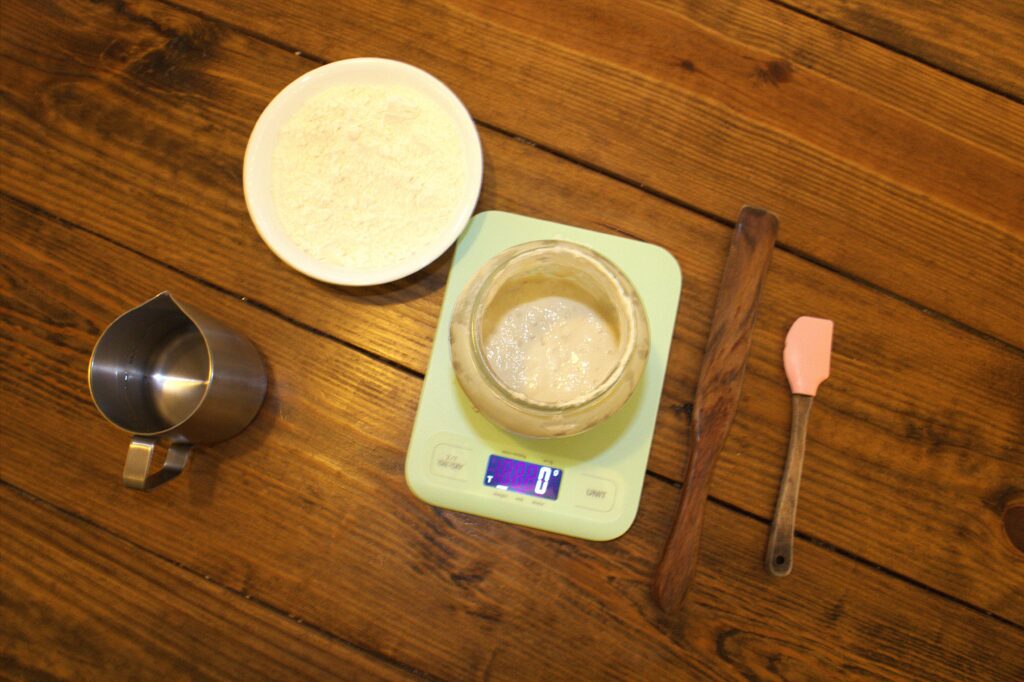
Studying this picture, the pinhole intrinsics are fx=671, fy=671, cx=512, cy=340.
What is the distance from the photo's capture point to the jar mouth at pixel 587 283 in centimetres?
50

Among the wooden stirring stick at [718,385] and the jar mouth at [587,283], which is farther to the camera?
the wooden stirring stick at [718,385]

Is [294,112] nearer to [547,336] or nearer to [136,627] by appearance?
[547,336]

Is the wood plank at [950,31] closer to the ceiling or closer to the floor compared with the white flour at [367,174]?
closer to the ceiling

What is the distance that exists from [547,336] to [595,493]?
18cm

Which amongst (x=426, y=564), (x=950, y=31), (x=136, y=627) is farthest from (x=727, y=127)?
(x=136, y=627)

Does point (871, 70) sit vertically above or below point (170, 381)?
above

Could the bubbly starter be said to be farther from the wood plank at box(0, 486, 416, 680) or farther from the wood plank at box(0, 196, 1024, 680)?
the wood plank at box(0, 486, 416, 680)

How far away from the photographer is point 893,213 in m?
0.72

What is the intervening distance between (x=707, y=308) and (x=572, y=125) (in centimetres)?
24

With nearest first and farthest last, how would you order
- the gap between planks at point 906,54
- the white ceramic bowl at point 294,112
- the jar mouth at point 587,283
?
the jar mouth at point 587,283 → the white ceramic bowl at point 294,112 → the gap between planks at point 906,54

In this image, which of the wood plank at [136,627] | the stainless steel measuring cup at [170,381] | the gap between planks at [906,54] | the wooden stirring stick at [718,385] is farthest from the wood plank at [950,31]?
the wood plank at [136,627]

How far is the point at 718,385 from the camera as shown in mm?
654

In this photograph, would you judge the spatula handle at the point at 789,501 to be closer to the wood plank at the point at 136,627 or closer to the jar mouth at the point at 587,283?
the jar mouth at the point at 587,283

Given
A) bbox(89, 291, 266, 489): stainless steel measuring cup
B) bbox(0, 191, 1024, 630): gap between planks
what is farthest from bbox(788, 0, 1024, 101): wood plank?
bbox(89, 291, 266, 489): stainless steel measuring cup
